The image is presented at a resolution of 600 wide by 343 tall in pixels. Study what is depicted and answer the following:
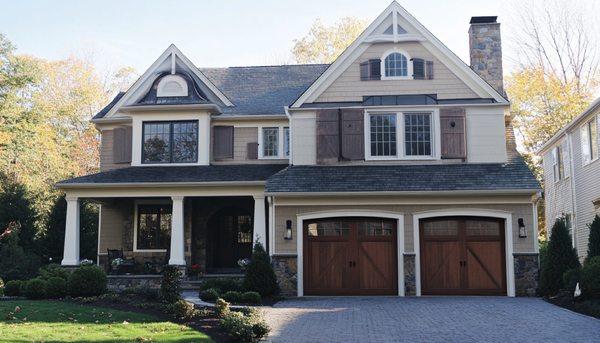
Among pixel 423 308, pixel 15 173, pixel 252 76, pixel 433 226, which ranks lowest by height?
pixel 423 308

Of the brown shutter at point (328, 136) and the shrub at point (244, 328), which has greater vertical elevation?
the brown shutter at point (328, 136)

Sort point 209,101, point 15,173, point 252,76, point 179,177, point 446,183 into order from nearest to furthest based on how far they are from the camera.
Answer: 1. point 446,183
2. point 179,177
3. point 209,101
4. point 252,76
5. point 15,173

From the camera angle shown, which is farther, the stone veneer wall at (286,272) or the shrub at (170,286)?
the stone veneer wall at (286,272)

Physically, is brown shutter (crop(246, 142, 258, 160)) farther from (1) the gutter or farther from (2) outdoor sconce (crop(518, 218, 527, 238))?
(2) outdoor sconce (crop(518, 218, 527, 238))

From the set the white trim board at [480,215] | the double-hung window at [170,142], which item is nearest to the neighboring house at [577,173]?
the white trim board at [480,215]

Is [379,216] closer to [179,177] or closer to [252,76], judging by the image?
[179,177]

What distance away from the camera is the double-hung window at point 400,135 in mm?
18969

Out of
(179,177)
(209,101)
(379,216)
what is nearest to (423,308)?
(379,216)

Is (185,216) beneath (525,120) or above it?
beneath

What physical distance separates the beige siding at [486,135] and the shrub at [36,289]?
12573 mm

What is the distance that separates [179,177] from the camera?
20.2 m

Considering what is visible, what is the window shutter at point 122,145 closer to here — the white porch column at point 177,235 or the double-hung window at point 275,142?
the white porch column at point 177,235

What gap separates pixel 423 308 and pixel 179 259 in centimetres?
856

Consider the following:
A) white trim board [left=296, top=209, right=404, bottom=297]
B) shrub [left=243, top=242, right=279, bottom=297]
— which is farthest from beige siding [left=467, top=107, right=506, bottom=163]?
shrub [left=243, top=242, right=279, bottom=297]
